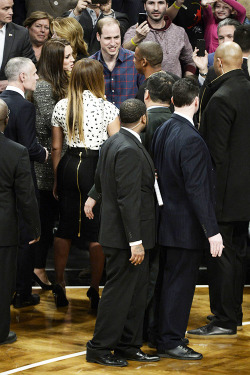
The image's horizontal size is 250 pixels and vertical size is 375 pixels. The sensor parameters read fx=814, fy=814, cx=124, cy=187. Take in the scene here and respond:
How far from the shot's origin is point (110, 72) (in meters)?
6.95

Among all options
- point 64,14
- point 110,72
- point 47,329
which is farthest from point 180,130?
point 64,14

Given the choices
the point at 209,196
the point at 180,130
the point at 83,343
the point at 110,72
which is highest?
the point at 110,72

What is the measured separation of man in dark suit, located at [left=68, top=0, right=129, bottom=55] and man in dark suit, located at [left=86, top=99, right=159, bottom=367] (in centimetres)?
337

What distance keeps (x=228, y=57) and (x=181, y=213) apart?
1.15 m

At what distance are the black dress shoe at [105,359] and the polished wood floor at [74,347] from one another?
0.04 m

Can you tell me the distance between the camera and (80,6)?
7.81 meters

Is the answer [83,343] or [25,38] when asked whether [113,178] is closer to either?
[83,343]

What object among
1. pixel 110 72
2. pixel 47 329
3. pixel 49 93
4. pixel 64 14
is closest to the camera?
pixel 47 329

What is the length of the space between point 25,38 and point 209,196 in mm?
3148

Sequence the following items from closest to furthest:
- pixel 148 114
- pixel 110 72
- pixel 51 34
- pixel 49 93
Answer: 1. pixel 148 114
2. pixel 49 93
3. pixel 110 72
4. pixel 51 34

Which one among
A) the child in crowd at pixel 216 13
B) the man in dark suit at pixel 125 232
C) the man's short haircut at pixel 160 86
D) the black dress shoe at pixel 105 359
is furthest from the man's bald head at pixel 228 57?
the child in crowd at pixel 216 13

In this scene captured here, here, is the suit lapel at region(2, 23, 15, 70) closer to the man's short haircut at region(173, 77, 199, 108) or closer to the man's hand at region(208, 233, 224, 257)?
the man's short haircut at region(173, 77, 199, 108)

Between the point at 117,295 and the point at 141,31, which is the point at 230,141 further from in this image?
the point at 141,31

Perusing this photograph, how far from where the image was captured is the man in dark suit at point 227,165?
16.7 ft
